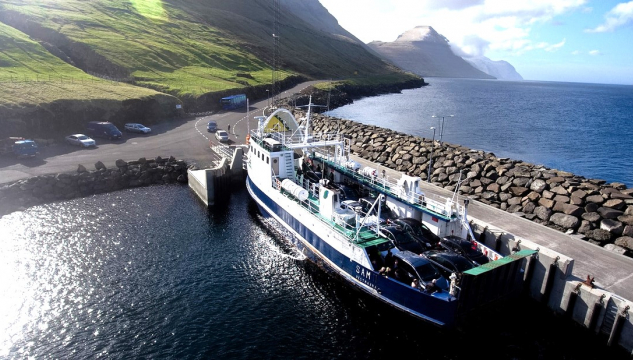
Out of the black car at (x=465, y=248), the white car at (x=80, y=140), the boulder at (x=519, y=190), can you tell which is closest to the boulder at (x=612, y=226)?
the boulder at (x=519, y=190)

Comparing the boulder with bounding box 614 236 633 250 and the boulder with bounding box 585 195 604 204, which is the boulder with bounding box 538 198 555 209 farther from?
the boulder with bounding box 614 236 633 250

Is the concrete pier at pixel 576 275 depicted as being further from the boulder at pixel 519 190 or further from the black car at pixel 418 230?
the boulder at pixel 519 190

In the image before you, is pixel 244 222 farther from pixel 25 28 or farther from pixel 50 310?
pixel 25 28

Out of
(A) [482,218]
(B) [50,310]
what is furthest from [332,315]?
(B) [50,310]

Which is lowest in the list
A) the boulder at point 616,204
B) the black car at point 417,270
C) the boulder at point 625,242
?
the black car at point 417,270

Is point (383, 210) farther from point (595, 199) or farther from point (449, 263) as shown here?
point (595, 199)

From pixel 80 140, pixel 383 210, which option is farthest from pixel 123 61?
pixel 383 210

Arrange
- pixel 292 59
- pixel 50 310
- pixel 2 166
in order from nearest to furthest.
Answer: pixel 50 310
pixel 2 166
pixel 292 59
